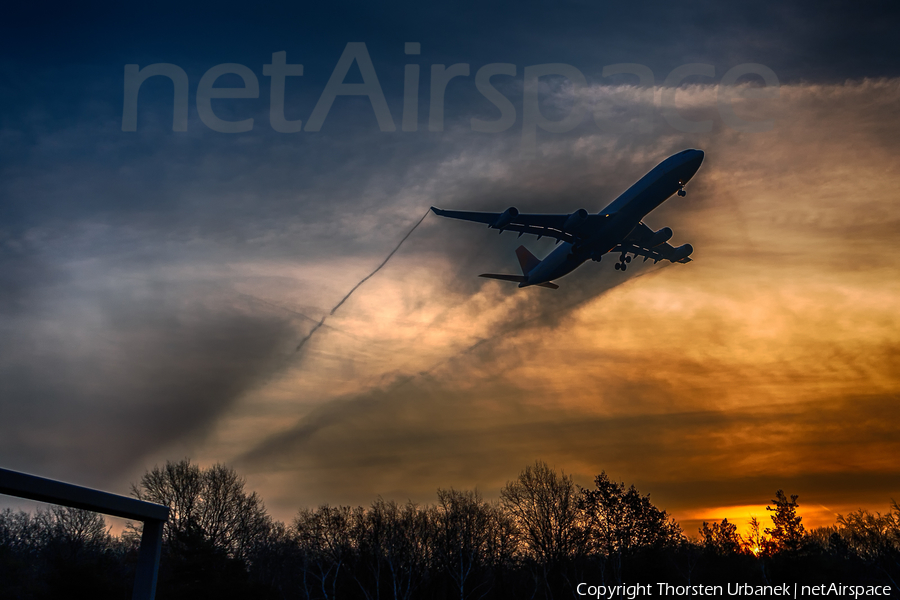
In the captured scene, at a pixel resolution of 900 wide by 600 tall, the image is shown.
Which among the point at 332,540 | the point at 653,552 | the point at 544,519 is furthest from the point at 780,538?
the point at 332,540

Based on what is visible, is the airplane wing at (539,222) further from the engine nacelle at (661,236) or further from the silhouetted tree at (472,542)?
the silhouetted tree at (472,542)

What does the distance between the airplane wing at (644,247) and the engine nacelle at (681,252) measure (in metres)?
0.12

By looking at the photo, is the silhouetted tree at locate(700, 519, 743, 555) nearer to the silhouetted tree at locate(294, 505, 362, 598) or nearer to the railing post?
the silhouetted tree at locate(294, 505, 362, 598)

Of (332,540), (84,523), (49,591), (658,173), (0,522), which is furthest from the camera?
(332,540)

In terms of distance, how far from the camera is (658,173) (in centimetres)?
3969

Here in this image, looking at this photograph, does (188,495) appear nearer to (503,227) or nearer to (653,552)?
(503,227)

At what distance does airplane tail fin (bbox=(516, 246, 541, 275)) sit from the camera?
62719 millimetres

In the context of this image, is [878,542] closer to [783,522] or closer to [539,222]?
[783,522]

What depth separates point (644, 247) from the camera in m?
51.4

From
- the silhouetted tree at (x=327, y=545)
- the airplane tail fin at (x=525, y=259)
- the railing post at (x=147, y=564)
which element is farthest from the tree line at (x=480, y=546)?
the railing post at (x=147, y=564)

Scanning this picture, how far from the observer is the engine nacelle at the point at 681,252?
53.3 metres

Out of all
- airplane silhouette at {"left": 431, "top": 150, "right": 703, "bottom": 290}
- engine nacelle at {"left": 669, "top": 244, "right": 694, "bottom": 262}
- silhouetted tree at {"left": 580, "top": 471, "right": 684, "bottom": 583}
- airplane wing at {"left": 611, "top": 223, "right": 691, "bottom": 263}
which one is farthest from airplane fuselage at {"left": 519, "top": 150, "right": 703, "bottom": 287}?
silhouetted tree at {"left": 580, "top": 471, "right": 684, "bottom": 583}

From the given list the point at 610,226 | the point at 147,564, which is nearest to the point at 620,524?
the point at 610,226

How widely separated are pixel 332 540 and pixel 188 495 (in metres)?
13.2
